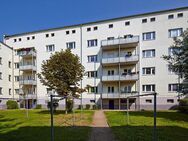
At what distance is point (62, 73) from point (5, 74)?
91.2ft

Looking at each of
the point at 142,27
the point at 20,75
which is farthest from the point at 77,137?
the point at 20,75

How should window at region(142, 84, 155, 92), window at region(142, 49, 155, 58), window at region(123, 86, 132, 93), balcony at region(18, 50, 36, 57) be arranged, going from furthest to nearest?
balcony at region(18, 50, 36, 57) < window at region(123, 86, 132, 93) < window at region(142, 49, 155, 58) < window at region(142, 84, 155, 92)

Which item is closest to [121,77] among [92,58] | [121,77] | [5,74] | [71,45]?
[121,77]

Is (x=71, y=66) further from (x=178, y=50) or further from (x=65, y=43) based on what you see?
(x=65, y=43)

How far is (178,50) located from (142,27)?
19.1 m

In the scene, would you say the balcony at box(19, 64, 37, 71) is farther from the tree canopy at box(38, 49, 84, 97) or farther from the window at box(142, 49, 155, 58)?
the window at box(142, 49, 155, 58)

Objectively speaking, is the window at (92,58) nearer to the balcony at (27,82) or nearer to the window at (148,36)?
the window at (148,36)

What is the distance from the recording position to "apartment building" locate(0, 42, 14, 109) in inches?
1711

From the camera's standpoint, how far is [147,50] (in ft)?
121

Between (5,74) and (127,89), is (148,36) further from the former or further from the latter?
(5,74)

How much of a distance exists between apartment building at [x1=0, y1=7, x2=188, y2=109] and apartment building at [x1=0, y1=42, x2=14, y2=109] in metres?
4.30

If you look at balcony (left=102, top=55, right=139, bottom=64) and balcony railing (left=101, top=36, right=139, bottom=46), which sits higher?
balcony railing (left=101, top=36, right=139, bottom=46)

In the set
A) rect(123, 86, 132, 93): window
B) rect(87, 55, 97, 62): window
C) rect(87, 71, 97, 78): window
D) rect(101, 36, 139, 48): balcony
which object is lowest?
rect(123, 86, 132, 93): window

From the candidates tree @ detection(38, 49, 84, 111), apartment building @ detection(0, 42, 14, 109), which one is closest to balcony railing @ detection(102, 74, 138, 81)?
tree @ detection(38, 49, 84, 111)
